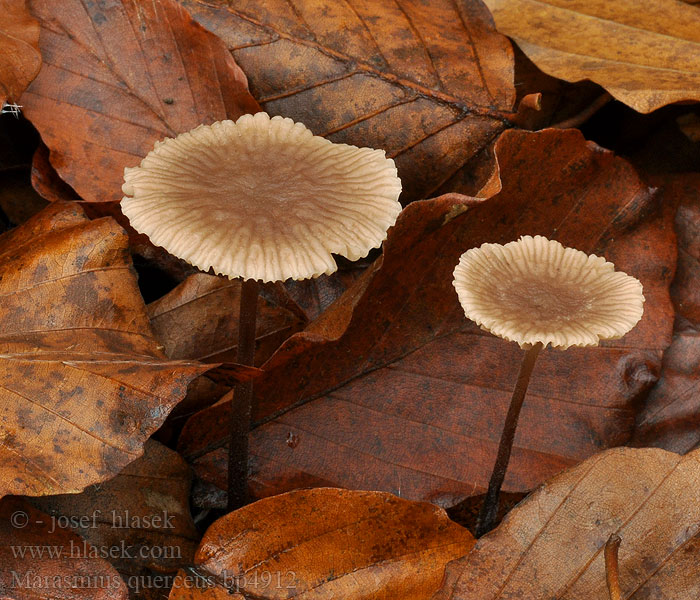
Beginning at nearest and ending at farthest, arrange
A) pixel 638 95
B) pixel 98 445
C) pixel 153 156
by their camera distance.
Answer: pixel 98 445 < pixel 153 156 < pixel 638 95

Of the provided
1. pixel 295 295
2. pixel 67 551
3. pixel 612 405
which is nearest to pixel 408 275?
pixel 295 295

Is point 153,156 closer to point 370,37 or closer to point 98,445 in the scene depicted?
point 98,445

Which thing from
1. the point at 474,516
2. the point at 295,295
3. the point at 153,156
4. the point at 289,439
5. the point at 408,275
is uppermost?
the point at 153,156

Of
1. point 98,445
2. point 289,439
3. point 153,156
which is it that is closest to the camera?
point 98,445

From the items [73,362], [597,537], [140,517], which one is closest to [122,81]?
[73,362]

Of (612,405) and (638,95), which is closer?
(612,405)

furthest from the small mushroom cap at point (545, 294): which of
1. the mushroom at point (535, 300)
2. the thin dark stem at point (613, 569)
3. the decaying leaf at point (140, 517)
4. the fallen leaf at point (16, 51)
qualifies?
the fallen leaf at point (16, 51)

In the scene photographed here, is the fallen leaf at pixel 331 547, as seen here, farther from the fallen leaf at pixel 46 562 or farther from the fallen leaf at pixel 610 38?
the fallen leaf at pixel 610 38

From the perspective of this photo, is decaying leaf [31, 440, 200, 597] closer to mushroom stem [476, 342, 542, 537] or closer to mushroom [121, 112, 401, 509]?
mushroom [121, 112, 401, 509]
